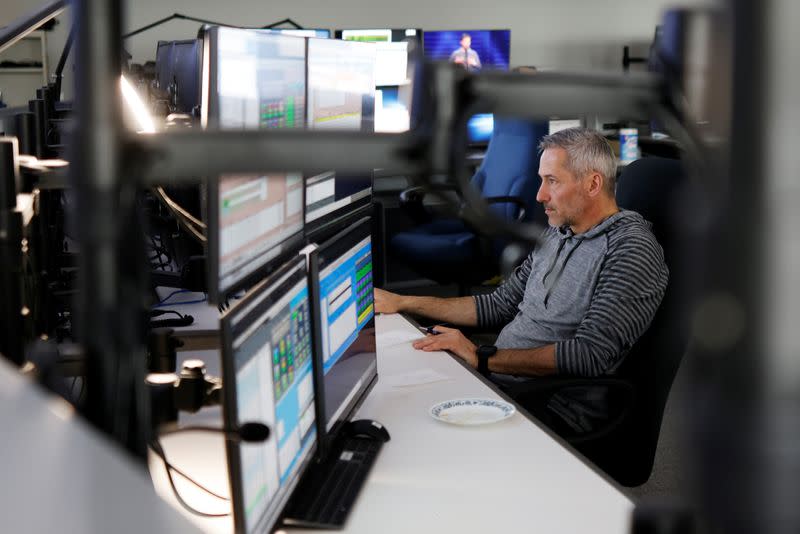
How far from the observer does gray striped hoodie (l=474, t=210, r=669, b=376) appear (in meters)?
2.14

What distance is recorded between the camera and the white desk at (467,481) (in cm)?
127

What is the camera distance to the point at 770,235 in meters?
0.20

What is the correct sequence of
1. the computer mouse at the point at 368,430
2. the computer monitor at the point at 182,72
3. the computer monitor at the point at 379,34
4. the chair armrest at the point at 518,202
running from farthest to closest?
the computer monitor at the point at 379,34 → the chair armrest at the point at 518,202 → the computer monitor at the point at 182,72 → the computer mouse at the point at 368,430

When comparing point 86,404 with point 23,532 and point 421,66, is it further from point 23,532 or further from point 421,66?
point 421,66

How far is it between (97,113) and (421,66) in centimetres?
12

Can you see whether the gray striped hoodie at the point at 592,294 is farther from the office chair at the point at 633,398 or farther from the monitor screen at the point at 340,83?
the monitor screen at the point at 340,83

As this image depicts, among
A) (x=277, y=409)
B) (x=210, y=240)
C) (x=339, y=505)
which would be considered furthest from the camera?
(x=339, y=505)

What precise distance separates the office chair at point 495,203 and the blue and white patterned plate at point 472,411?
2451 millimetres

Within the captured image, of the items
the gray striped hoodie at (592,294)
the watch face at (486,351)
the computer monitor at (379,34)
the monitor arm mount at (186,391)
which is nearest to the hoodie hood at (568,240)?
the gray striped hoodie at (592,294)

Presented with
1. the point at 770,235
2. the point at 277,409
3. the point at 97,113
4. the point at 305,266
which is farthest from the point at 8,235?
the point at 770,235

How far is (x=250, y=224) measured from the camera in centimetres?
112

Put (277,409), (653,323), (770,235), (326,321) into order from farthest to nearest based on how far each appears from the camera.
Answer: (653,323) < (326,321) < (277,409) < (770,235)

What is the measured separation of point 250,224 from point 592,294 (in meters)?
1.36

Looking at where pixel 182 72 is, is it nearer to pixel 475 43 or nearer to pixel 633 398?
pixel 633 398
